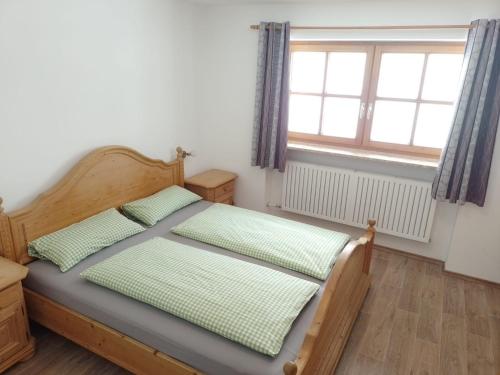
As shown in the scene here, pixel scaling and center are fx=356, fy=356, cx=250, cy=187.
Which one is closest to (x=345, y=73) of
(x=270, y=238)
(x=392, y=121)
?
(x=392, y=121)

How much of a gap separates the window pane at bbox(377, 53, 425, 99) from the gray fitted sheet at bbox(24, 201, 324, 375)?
6.39ft

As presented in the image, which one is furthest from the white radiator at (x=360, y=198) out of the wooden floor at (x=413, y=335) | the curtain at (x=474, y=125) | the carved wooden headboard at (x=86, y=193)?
the carved wooden headboard at (x=86, y=193)

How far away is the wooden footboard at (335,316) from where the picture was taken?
4.66 ft

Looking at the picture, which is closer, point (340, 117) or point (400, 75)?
point (400, 75)

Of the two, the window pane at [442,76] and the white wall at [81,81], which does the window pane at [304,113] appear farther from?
the white wall at [81,81]

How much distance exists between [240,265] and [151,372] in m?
0.71

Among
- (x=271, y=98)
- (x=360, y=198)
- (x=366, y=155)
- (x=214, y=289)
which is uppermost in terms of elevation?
(x=271, y=98)

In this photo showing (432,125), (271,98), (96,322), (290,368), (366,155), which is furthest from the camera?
(271,98)

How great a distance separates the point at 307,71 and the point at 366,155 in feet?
3.26

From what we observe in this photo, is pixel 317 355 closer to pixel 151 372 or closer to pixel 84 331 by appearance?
pixel 151 372

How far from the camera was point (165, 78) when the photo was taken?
3188 mm

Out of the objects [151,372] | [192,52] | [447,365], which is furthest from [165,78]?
[447,365]

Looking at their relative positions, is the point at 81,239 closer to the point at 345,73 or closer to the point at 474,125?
the point at 345,73

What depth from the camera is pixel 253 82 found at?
3441mm
